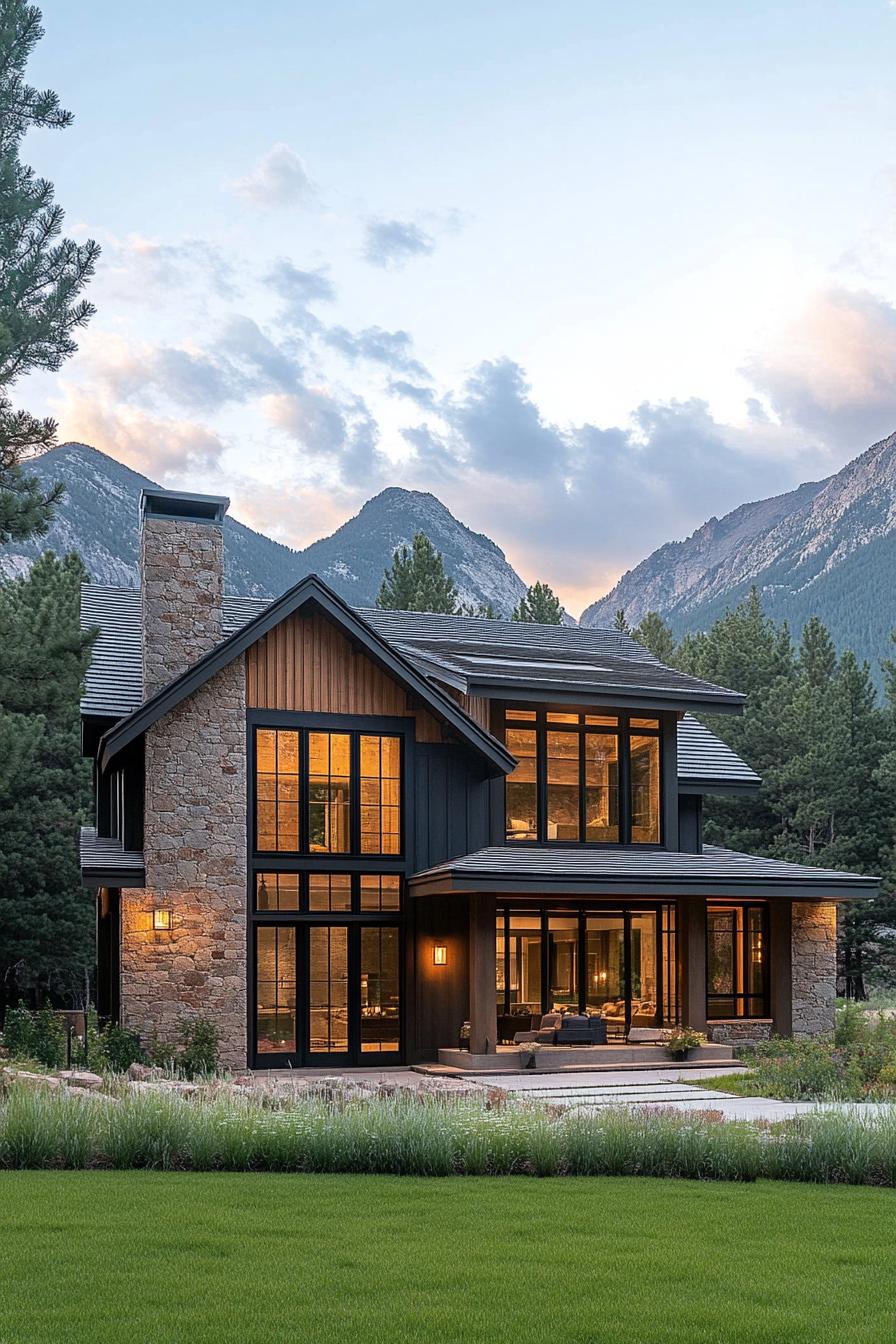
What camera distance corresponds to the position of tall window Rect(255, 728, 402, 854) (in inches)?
740

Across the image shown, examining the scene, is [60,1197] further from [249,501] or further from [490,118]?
[249,501]

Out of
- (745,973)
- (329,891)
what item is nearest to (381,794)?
(329,891)

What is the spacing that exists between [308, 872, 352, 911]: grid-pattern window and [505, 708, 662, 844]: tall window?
8.87 feet

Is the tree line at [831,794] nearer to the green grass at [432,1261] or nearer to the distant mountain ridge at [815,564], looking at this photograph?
the green grass at [432,1261]

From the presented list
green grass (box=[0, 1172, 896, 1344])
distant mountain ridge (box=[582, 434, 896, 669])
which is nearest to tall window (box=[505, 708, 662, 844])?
green grass (box=[0, 1172, 896, 1344])

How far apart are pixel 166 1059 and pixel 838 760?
25.7 m

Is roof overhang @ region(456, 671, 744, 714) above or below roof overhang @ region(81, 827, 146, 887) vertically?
above

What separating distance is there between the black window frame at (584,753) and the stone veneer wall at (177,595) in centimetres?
470

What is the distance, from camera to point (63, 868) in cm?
2922

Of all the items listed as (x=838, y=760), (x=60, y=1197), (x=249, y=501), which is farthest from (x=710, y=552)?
(x=60, y=1197)

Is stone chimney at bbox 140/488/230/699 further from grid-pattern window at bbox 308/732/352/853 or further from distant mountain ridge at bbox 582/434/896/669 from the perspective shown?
distant mountain ridge at bbox 582/434/896/669

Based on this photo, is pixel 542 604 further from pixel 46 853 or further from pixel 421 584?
pixel 46 853

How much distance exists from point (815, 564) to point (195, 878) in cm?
11644

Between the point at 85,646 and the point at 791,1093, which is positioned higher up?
the point at 85,646
